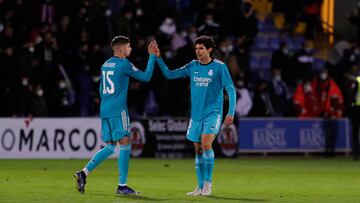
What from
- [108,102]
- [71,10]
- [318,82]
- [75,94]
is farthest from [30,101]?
[108,102]

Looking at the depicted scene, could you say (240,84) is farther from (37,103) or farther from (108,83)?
(108,83)

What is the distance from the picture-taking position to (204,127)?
15062mm

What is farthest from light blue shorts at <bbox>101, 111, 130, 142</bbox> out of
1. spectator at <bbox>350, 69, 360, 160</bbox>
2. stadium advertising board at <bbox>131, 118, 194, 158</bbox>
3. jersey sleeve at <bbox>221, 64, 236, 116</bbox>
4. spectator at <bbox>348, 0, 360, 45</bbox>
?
spectator at <bbox>348, 0, 360, 45</bbox>

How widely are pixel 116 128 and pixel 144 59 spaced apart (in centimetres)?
1273

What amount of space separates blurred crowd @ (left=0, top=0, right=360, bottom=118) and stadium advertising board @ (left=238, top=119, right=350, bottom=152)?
20.9 inches

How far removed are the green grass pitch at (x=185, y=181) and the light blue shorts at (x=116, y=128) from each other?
85 cm

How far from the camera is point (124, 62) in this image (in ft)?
49.8

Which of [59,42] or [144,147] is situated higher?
[59,42]

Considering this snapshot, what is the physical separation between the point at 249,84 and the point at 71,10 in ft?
19.1

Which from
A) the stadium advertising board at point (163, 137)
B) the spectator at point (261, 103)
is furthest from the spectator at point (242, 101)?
the stadium advertising board at point (163, 137)

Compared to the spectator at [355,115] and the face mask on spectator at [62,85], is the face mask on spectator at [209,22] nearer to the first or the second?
the spectator at [355,115]

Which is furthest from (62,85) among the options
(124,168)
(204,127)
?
(204,127)

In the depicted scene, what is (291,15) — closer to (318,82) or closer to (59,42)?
(318,82)

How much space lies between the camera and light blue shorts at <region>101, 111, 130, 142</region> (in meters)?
15.1
